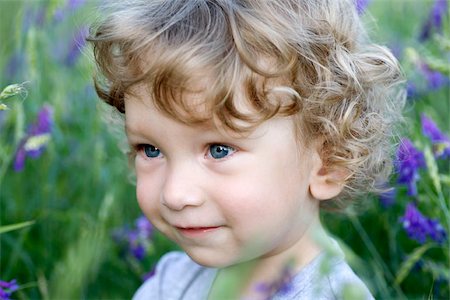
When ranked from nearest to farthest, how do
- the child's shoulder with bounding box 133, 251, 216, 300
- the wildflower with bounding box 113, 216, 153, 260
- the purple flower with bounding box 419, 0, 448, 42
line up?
A: the child's shoulder with bounding box 133, 251, 216, 300 → the wildflower with bounding box 113, 216, 153, 260 → the purple flower with bounding box 419, 0, 448, 42

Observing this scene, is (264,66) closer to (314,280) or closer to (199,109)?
(199,109)

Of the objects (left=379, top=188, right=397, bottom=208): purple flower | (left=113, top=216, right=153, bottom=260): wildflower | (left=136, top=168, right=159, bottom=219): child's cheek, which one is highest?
(left=136, top=168, right=159, bottom=219): child's cheek

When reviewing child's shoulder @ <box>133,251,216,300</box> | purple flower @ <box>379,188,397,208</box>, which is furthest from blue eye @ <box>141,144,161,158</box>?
purple flower @ <box>379,188,397,208</box>

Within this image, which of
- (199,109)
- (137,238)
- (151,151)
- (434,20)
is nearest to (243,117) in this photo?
(199,109)

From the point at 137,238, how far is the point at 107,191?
285 millimetres

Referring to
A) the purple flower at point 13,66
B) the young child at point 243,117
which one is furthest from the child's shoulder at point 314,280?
the purple flower at point 13,66

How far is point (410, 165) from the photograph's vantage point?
2189 millimetres

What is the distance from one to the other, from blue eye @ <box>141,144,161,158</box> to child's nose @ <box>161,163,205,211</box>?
9 cm

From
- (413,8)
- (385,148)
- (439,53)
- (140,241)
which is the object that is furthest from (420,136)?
(413,8)

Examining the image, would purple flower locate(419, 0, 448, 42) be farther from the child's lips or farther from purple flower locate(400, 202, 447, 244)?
the child's lips

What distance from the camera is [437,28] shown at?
124 inches

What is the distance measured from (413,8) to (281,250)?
8.58ft

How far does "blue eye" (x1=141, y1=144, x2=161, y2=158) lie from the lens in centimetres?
183

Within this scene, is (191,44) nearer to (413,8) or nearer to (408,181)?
(408,181)
